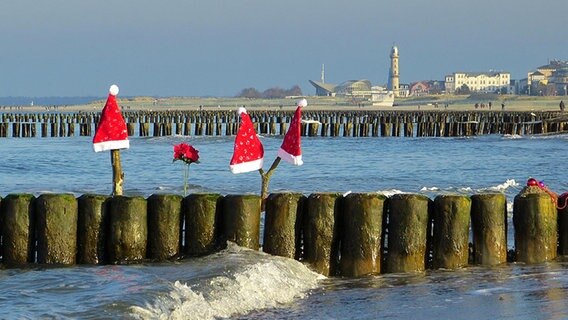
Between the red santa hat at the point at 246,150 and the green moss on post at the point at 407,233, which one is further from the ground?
the red santa hat at the point at 246,150

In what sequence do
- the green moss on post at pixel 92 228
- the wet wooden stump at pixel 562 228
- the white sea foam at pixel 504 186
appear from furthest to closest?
the white sea foam at pixel 504 186 < the wet wooden stump at pixel 562 228 < the green moss on post at pixel 92 228

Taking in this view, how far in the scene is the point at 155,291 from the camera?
1029 cm

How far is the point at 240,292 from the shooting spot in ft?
34.3

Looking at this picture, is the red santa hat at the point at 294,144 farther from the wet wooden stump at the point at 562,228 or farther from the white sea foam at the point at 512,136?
the white sea foam at the point at 512,136

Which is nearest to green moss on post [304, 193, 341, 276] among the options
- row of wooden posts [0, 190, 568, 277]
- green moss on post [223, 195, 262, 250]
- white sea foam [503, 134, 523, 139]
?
row of wooden posts [0, 190, 568, 277]

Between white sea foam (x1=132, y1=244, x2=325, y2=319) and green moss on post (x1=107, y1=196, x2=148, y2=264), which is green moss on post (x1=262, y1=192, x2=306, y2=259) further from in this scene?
green moss on post (x1=107, y1=196, x2=148, y2=264)

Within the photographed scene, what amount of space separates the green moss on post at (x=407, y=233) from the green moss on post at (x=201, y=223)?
170 cm

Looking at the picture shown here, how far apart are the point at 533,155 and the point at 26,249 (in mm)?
28824

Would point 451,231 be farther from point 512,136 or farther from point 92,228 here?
point 512,136

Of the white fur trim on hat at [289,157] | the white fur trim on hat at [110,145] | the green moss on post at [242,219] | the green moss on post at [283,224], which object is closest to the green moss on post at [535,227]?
the green moss on post at [283,224]

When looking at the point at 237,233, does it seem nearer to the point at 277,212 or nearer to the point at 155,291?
the point at 277,212

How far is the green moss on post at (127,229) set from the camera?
11.4 metres

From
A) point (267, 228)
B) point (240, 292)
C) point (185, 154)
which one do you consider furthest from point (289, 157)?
point (240, 292)

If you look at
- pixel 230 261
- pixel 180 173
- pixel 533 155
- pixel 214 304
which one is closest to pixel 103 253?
pixel 230 261
